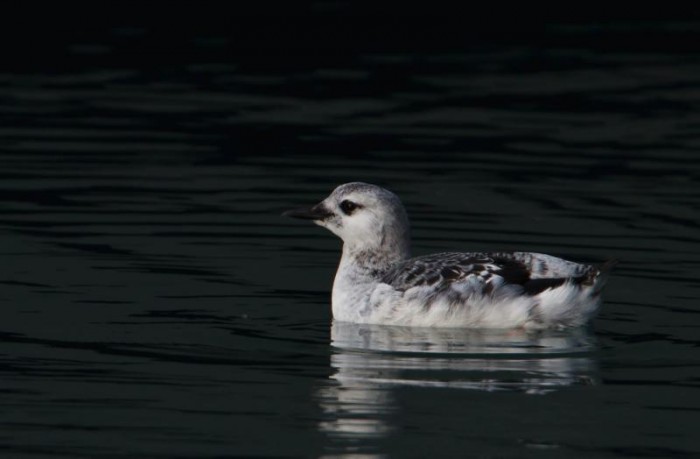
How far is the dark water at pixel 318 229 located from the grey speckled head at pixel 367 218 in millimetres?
646

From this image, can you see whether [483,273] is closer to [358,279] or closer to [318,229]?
[358,279]

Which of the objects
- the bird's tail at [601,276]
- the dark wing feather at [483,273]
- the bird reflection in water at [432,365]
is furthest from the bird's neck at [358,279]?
the bird's tail at [601,276]

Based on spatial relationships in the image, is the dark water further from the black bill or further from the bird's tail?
the black bill

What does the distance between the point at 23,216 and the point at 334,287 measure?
13.9ft

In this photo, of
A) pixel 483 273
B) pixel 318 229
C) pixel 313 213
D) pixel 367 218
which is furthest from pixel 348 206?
pixel 318 229

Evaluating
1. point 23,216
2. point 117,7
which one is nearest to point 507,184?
point 23,216

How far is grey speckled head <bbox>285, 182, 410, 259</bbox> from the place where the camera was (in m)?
14.4

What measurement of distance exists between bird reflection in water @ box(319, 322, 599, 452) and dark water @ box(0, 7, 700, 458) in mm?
27

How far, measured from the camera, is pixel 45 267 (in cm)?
1523

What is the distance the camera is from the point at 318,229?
17625 millimetres

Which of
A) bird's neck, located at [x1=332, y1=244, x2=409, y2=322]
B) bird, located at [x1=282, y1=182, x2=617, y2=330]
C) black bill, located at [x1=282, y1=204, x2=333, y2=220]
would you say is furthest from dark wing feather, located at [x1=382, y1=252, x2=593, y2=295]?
black bill, located at [x1=282, y1=204, x2=333, y2=220]

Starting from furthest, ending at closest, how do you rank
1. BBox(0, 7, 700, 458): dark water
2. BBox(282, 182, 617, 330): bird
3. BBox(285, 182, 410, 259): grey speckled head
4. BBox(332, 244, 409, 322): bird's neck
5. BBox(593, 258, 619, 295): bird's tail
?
BBox(285, 182, 410, 259): grey speckled head → BBox(332, 244, 409, 322): bird's neck → BBox(593, 258, 619, 295): bird's tail → BBox(282, 182, 617, 330): bird → BBox(0, 7, 700, 458): dark water

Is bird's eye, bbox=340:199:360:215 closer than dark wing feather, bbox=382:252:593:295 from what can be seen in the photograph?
No

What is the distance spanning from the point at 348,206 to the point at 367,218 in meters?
0.17
